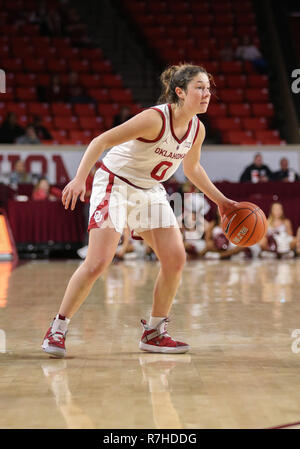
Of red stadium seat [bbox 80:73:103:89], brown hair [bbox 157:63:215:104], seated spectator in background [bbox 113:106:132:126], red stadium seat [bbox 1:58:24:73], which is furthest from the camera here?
red stadium seat [bbox 80:73:103:89]

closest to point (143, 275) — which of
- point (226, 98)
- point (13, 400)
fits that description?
point (13, 400)

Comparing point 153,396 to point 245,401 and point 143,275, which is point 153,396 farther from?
point 143,275

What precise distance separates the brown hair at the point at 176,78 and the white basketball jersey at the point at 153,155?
110 mm

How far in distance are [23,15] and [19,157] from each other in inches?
210

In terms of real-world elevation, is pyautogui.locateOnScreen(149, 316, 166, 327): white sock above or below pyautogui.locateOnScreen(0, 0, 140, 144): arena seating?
below

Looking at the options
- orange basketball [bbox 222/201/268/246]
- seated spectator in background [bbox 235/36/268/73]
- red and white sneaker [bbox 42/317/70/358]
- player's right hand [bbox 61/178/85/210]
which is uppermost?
seated spectator in background [bbox 235/36/268/73]

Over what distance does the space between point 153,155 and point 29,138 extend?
29.6ft

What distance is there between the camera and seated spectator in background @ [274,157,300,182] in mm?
12539

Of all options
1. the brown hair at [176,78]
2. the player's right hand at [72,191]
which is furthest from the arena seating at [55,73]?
the player's right hand at [72,191]

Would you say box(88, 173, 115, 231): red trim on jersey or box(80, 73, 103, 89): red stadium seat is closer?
box(88, 173, 115, 231): red trim on jersey

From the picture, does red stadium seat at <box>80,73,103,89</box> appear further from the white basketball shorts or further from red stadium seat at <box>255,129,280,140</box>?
the white basketball shorts

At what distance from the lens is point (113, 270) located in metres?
9.35

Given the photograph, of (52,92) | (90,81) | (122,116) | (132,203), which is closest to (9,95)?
(52,92)

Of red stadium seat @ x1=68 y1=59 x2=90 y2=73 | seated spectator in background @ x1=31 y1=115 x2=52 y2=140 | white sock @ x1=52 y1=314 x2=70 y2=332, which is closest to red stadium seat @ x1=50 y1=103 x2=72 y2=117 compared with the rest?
seated spectator in background @ x1=31 y1=115 x2=52 y2=140
